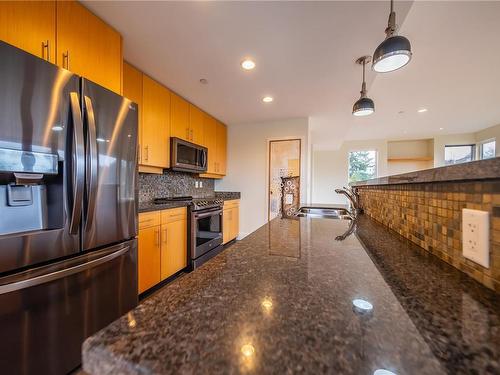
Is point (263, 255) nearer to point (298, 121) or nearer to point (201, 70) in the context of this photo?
point (201, 70)

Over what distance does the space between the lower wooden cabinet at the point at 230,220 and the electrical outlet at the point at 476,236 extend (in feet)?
10.1

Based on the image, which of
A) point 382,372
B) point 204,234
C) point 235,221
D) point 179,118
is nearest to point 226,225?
point 235,221

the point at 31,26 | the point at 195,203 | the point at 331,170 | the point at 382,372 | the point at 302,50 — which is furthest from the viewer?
the point at 331,170

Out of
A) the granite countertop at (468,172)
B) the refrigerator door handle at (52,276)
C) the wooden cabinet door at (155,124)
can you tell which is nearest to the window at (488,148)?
the granite countertop at (468,172)

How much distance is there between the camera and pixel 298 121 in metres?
3.70

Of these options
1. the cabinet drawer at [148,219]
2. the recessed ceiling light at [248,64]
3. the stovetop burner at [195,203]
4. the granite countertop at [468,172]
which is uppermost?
the recessed ceiling light at [248,64]

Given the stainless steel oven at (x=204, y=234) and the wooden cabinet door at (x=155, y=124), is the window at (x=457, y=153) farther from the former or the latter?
the wooden cabinet door at (x=155, y=124)

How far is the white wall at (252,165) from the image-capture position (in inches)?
149

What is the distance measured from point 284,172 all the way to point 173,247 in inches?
85.5

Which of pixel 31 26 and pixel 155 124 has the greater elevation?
pixel 31 26

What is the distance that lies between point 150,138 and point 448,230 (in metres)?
Answer: 2.50

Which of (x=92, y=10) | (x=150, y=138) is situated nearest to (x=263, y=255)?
(x=92, y=10)

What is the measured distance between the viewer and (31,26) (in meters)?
1.14

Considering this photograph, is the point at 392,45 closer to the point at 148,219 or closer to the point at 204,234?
the point at 148,219
